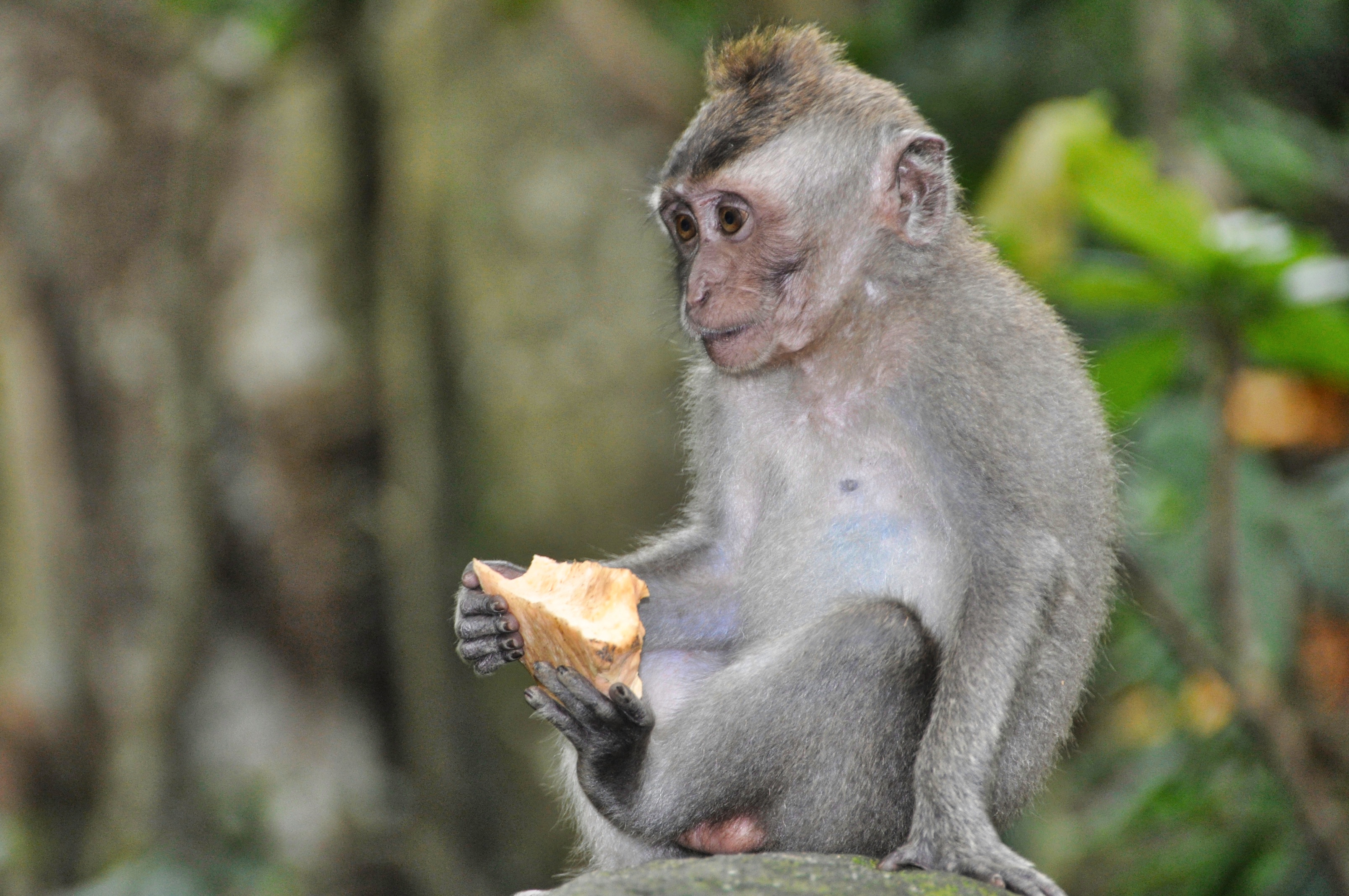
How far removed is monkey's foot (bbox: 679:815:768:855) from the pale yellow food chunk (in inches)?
15.6

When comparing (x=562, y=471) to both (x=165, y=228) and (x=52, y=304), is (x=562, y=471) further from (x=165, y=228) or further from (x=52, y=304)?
(x=52, y=304)

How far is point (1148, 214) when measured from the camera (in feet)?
17.0

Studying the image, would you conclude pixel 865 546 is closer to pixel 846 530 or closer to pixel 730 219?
pixel 846 530

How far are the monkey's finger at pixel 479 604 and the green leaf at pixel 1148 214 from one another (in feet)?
9.53

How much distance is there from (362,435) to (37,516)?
204 cm

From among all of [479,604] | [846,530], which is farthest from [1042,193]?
[479,604]

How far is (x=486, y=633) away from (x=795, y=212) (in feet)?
A: 4.73

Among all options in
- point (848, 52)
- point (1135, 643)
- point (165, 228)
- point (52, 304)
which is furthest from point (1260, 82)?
point (52, 304)

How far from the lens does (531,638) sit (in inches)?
142

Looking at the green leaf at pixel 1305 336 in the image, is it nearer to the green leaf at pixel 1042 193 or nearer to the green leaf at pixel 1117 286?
the green leaf at pixel 1117 286

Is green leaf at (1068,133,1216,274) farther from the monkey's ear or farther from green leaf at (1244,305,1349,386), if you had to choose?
the monkey's ear

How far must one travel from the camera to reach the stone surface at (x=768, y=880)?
2.87m

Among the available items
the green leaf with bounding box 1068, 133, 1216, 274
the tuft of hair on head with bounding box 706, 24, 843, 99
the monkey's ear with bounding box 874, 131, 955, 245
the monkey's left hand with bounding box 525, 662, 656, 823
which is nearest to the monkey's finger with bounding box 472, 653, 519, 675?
the monkey's left hand with bounding box 525, 662, 656, 823

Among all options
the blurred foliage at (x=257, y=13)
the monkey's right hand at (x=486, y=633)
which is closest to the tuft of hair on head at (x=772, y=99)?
the monkey's right hand at (x=486, y=633)
